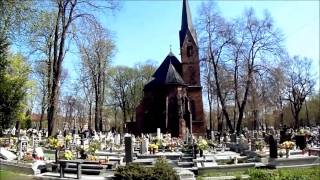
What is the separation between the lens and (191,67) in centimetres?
5491

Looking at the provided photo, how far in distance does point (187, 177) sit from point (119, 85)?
60.5 metres

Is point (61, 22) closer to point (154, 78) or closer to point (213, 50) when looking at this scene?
point (213, 50)

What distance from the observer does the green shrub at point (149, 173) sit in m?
12.9

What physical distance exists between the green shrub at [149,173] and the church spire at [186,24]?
4218 cm

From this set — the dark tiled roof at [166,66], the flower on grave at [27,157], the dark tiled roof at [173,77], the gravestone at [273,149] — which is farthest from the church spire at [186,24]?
the flower on grave at [27,157]

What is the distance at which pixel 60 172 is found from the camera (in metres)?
15.2

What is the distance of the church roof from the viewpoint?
5169 cm

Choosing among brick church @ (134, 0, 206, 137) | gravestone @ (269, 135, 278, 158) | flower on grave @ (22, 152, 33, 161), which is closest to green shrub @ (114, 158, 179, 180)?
flower on grave @ (22, 152, 33, 161)

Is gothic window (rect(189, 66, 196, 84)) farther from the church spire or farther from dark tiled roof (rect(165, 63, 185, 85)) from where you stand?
the church spire

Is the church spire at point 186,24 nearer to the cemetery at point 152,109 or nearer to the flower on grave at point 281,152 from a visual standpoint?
the cemetery at point 152,109

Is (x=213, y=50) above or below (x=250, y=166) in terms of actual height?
above

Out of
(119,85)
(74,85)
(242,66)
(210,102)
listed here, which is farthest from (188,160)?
(119,85)

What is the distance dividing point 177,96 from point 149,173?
37852 millimetres

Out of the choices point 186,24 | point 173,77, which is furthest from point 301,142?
point 186,24
